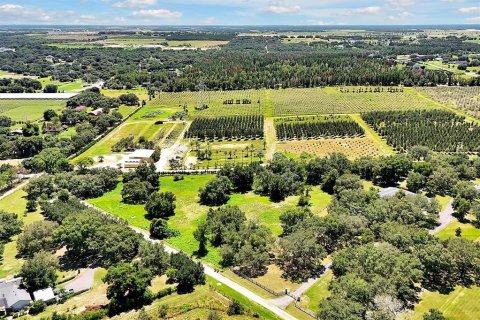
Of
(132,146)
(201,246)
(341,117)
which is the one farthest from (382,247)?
(341,117)

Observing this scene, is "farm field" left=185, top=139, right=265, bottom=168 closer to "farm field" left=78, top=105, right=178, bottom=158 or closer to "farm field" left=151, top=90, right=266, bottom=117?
"farm field" left=78, top=105, right=178, bottom=158

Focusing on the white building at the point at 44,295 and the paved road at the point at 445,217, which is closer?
the white building at the point at 44,295

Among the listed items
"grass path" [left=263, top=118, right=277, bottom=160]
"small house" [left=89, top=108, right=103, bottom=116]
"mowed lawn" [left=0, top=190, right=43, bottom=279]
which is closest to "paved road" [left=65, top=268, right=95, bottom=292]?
"mowed lawn" [left=0, top=190, right=43, bottom=279]

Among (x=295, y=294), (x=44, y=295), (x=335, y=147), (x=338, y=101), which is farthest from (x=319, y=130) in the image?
(x=44, y=295)

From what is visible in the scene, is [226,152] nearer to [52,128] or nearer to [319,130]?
[319,130]

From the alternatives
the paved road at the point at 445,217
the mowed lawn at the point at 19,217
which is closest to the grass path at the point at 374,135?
the paved road at the point at 445,217

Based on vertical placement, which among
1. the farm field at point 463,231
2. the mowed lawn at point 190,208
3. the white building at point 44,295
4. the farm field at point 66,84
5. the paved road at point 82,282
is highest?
the farm field at point 66,84

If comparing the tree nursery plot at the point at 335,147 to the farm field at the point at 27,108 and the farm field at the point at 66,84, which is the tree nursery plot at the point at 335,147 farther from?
the farm field at the point at 66,84

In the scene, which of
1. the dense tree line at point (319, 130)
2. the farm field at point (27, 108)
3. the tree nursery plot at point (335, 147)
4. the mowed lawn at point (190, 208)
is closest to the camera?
the mowed lawn at point (190, 208)

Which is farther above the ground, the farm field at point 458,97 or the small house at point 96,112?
the farm field at point 458,97
